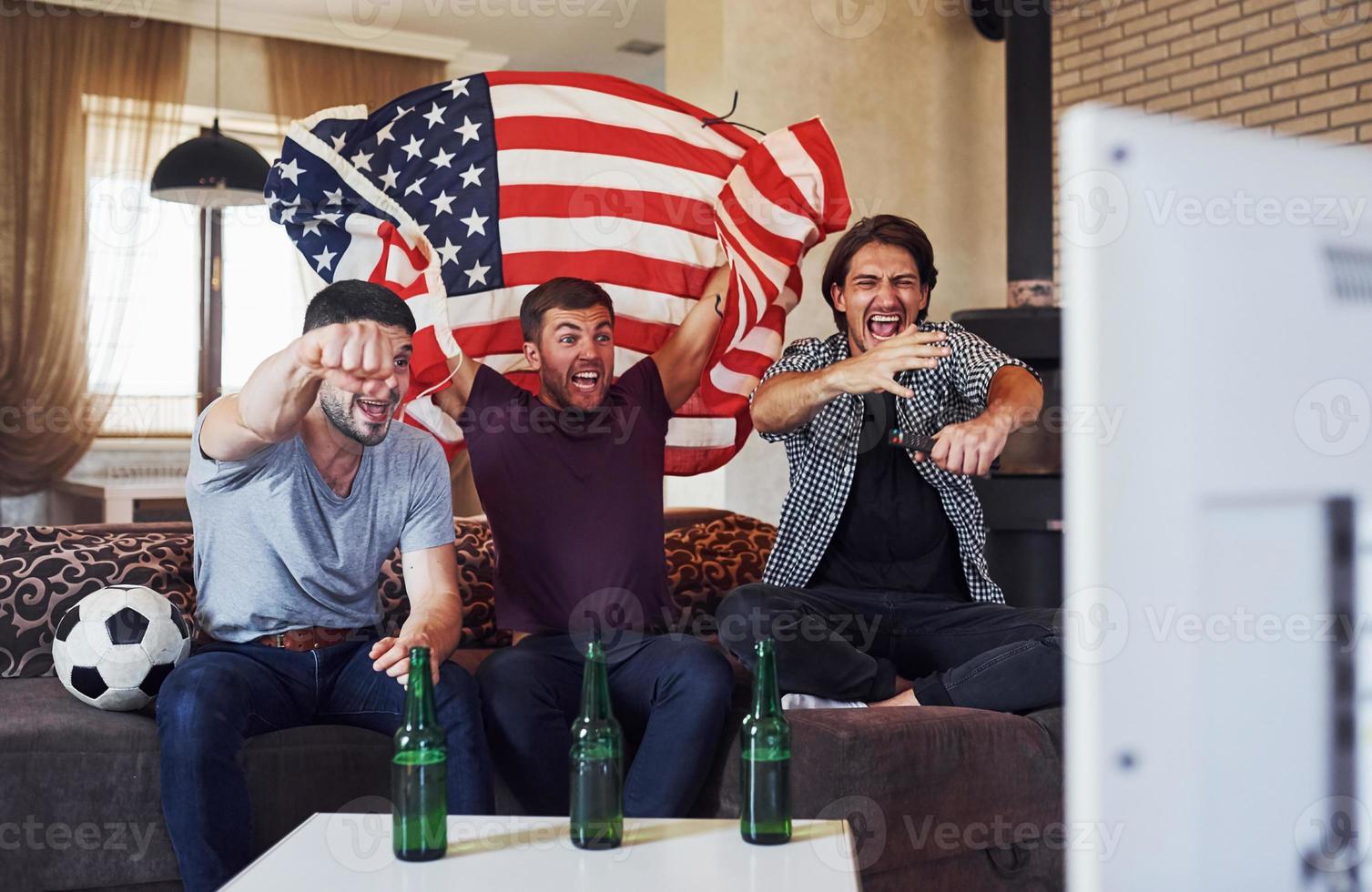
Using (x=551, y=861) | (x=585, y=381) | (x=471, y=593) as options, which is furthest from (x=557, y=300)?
(x=551, y=861)

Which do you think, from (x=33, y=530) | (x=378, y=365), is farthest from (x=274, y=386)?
(x=33, y=530)

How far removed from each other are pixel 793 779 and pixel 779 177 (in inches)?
57.1

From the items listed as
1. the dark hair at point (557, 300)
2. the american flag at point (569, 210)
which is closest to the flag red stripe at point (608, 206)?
the american flag at point (569, 210)

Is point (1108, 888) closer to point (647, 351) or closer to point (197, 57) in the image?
point (647, 351)

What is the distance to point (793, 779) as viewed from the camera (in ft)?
6.15

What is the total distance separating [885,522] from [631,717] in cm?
69

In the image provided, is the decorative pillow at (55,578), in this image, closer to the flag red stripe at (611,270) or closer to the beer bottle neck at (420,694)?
the flag red stripe at (611,270)

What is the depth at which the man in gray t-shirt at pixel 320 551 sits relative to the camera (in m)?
1.87

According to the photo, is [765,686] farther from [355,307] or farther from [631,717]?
[355,307]
